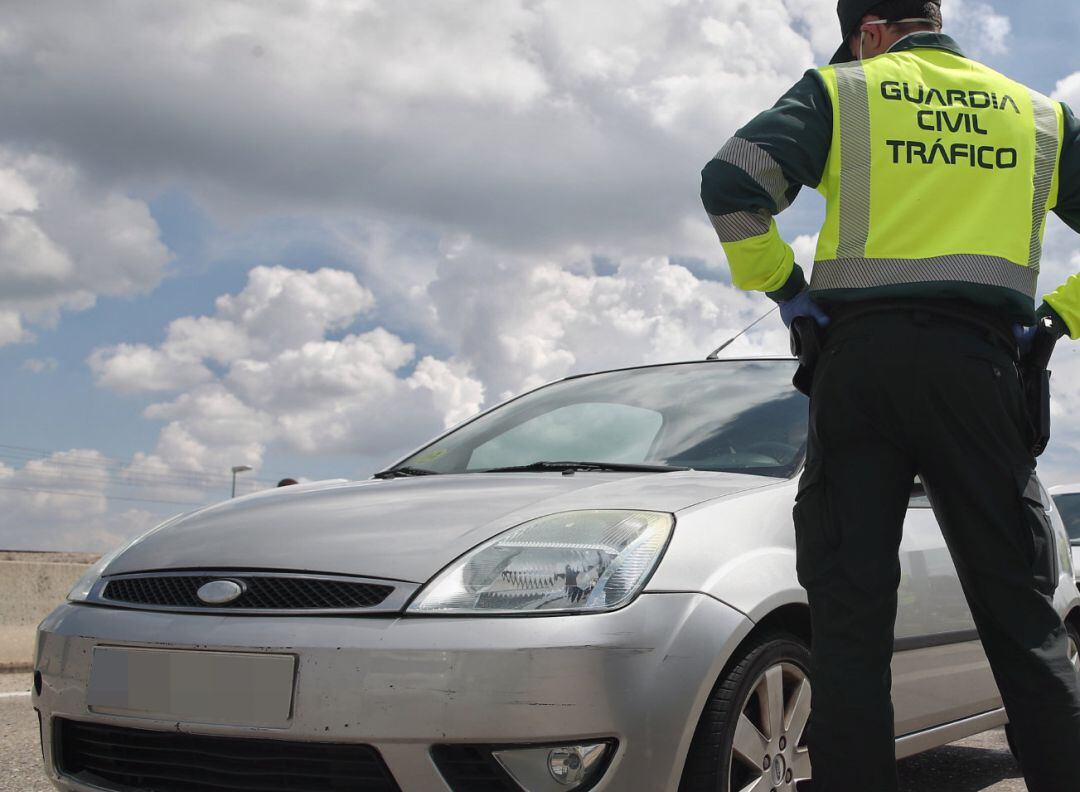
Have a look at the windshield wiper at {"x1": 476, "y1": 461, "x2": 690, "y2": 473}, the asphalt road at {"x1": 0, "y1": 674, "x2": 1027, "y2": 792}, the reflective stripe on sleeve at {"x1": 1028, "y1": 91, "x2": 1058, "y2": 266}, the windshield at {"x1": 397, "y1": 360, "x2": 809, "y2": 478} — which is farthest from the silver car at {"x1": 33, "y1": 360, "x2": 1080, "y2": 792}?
the asphalt road at {"x1": 0, "y1": 674, "x2": 1027, "y2": 792}

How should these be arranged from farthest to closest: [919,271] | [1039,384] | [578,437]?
[578,437] < [1039,384] < [919,271]

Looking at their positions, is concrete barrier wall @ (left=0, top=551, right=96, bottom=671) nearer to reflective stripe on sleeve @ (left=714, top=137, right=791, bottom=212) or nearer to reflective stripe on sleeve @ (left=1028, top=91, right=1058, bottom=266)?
reflective stripe on sleeve @ (left=714, top=137, right=791, bottom=212)

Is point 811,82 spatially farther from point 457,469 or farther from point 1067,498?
point 1067,498

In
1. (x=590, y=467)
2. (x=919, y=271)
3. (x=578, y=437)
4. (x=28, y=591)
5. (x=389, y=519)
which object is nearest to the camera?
(x=919, y=271)

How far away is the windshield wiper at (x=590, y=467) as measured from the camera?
3.36 metres

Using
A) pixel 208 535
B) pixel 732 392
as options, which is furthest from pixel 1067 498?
pixel 208 535

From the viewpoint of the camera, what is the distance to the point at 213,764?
256 cm

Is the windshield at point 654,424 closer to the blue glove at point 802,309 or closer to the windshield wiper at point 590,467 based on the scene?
the windshield wiper at point 590,467

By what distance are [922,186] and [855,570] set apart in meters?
0.82

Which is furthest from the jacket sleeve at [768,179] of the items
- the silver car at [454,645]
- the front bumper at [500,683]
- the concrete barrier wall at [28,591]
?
the concrete barrier wall at [28,591]

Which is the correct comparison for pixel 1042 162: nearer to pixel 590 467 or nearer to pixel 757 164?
pixel 757 164

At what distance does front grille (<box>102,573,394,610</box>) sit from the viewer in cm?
257

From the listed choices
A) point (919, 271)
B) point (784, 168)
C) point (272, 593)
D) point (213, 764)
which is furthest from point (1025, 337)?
point (213, 764)

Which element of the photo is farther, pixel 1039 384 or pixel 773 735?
pixel 773 735
